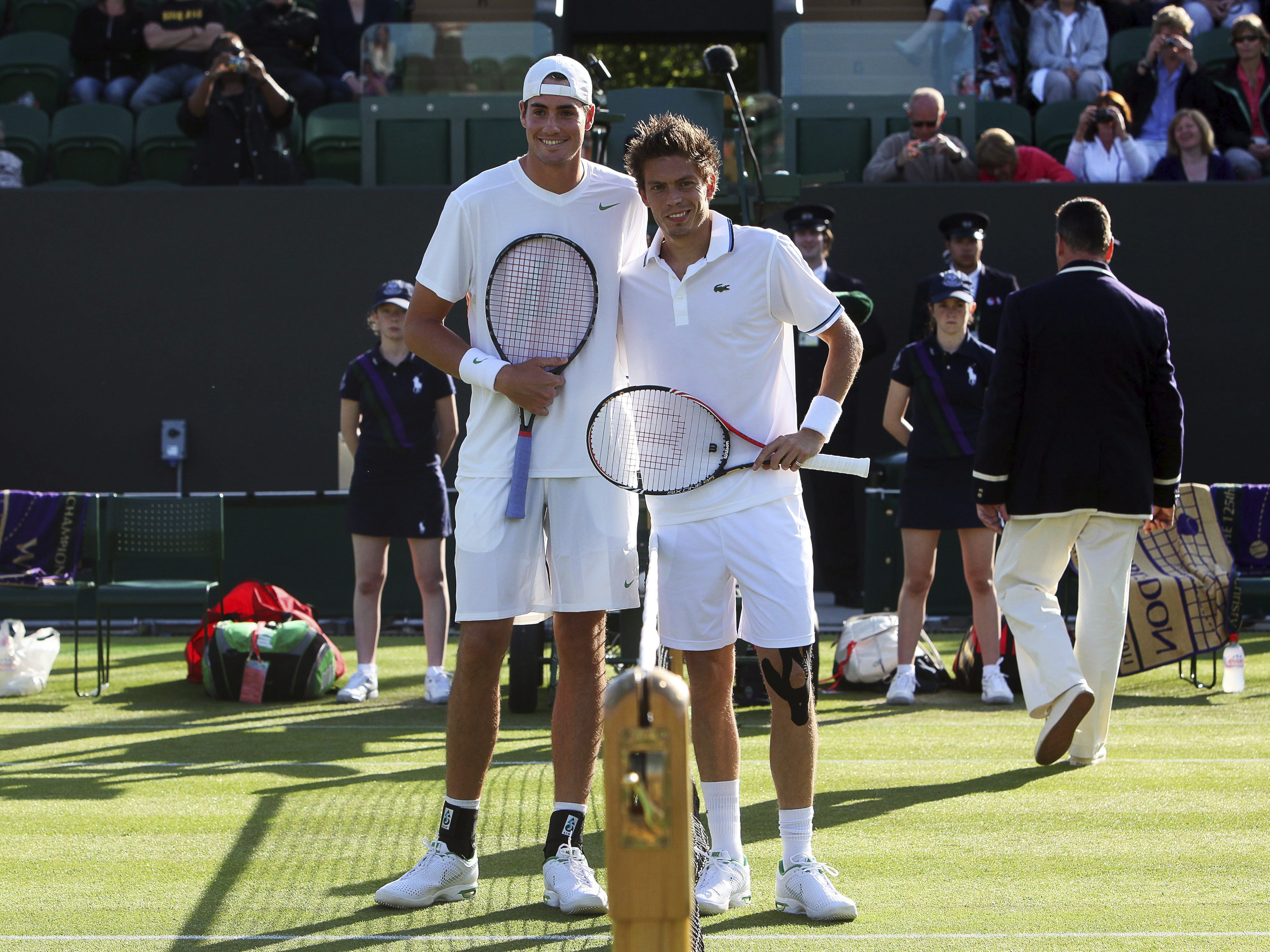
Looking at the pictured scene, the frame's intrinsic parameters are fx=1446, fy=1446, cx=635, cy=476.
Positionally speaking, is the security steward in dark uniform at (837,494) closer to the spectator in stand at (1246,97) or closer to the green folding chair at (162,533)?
the spectator in stand at (1246,97)

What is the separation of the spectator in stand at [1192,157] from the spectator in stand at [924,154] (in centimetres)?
142

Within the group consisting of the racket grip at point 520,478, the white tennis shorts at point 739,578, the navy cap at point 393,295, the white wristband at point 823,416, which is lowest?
the white tennis shorts at point 739,578

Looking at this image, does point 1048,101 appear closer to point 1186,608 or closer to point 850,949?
point 1186,608

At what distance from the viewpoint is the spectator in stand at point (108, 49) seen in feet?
41.1

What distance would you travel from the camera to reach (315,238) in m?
10.8

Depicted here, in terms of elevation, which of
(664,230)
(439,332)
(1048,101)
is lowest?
(439,332)

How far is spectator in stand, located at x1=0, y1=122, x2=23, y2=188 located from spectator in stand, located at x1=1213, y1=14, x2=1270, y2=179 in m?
9.21

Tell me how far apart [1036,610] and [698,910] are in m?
2.01

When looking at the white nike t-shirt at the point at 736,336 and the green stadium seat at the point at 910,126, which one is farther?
the green stadium seat at the point at 910,126

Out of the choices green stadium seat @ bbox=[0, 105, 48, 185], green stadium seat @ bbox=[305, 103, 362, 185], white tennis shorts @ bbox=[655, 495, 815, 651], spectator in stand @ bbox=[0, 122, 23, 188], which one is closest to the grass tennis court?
white tennis shorts @ bbox=[655, 495, 815, 651]

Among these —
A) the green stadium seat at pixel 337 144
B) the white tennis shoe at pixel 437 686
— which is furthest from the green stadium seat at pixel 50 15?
the white tennis shoe at pixel 437 686

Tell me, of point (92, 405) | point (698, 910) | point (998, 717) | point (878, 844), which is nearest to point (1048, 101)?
point (998, 717)

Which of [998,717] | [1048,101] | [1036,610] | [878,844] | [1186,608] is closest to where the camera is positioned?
[878,844]

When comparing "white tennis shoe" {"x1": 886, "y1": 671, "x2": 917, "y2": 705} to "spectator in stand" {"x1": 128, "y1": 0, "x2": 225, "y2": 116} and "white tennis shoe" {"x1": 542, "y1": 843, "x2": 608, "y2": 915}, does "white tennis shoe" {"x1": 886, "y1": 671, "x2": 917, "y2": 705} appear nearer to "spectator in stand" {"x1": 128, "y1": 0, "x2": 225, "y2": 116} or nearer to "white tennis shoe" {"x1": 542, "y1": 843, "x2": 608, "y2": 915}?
"white tennis shoe" {"x1": 542, "y1": 843, "x2": 608, "y2": 915}
